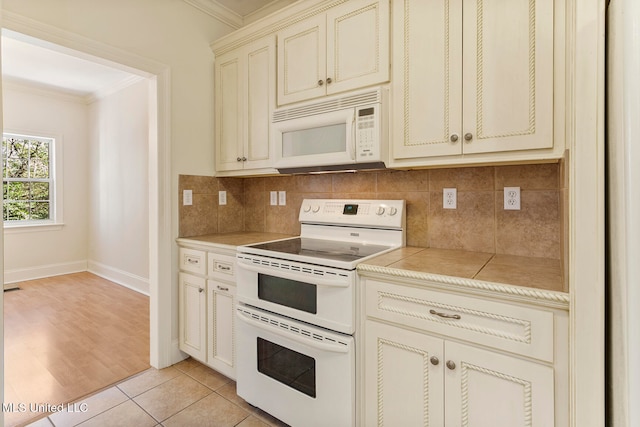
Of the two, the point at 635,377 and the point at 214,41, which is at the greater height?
the point at 214,41

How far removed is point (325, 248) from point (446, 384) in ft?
2.83

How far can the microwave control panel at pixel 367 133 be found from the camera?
164 centimetres

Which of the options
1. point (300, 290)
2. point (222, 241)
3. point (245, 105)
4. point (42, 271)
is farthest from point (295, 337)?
point (42, 271)

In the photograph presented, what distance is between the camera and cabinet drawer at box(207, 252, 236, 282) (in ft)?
6.44

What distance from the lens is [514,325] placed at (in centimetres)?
109

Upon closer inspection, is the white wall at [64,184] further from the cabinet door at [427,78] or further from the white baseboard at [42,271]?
the cabinet door at [427,78]

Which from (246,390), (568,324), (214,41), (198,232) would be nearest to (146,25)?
(214,41)

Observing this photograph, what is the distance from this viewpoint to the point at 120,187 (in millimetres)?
4238

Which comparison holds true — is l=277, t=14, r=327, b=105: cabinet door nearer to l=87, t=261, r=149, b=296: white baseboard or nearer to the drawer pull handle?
the drawer pull handle

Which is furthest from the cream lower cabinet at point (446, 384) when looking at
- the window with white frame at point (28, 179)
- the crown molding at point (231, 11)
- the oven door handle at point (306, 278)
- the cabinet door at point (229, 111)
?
the window with white frame at point (28, 179)

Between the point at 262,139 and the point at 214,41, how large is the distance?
943 mm

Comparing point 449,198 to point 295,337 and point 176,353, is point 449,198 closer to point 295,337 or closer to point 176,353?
point 295,337

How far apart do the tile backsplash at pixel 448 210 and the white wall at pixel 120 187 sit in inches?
69.4

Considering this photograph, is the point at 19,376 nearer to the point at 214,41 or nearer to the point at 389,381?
the point at 389,381
